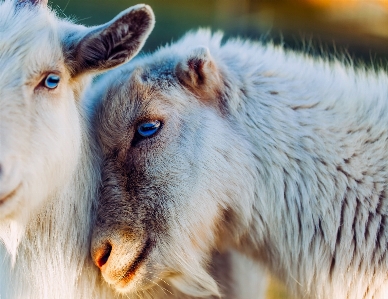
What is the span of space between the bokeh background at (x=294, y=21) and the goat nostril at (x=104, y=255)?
6.17 ft

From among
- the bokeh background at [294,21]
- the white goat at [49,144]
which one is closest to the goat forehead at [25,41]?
the white goat at [49,144]

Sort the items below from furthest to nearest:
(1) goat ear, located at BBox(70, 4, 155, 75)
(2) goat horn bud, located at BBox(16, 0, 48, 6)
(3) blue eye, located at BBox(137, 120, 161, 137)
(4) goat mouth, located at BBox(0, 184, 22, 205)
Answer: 1. (3) blue eye, located at BBox(137, 120, 161, 137)
2. (2) goat horn bud, located at BBox(16, 0, 48, 6)
3. (1) goat ear, located at BBox(70, 4, 155, 75)
4. (4) goat mouth, located at BBox(0, 184, 22, 205)

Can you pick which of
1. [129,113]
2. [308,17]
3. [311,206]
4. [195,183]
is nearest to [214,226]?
[195,183]

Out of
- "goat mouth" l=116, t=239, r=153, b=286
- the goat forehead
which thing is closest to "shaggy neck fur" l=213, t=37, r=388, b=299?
"goat mouth" l=116, t=239, r=153, b=286

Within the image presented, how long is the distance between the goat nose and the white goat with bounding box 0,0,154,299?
78 millimetres

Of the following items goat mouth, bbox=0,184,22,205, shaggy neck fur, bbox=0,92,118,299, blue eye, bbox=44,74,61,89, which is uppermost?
blue eye, bbox=44,74,61,89

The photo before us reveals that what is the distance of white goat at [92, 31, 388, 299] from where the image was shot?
2646 millimetres

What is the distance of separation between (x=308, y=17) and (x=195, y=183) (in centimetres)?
281

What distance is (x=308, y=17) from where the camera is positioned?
5043 mm

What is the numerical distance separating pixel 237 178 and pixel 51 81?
2.90 feet

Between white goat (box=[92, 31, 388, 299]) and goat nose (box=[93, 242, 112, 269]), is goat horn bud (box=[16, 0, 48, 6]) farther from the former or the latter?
goat nose (box=[93, 242, 112, 269])

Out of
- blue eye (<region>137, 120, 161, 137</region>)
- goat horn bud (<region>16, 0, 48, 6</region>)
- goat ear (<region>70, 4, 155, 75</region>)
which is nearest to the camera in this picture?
goat ear (<region>70, 4, 155, 75</region>)

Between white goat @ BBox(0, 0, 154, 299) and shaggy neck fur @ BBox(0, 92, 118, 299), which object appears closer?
white goat @ BBox(0, 0, 154, 299)

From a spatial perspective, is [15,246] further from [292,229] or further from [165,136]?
[292,229]
